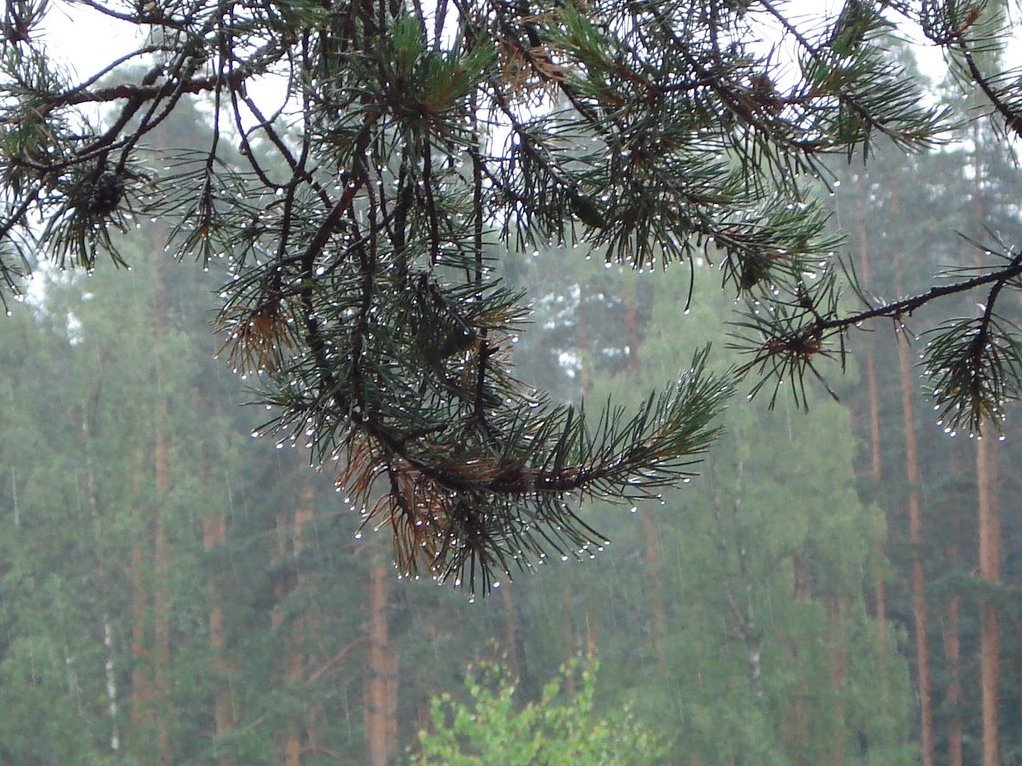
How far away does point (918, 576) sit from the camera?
40.9ft

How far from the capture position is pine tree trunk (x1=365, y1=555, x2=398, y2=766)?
11461 millimetres

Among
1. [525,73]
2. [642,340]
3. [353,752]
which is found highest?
[642,340]

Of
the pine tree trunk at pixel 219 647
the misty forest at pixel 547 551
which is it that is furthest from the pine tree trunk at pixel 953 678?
the pine tree trunk at pixel 219 647

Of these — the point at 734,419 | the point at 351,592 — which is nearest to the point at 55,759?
the point at 351,592

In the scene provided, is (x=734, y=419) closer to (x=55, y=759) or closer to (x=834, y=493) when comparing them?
(x=834, y=493)

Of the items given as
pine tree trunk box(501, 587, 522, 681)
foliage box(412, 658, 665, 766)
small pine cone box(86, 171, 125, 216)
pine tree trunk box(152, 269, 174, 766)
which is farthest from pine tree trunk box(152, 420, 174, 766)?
small pine cone box(86, 171, 125, 216)

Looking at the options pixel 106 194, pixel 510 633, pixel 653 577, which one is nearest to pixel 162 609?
pixel 510 633

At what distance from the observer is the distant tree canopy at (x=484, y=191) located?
44.6 inches

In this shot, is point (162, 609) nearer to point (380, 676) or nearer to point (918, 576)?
point (380, 676)

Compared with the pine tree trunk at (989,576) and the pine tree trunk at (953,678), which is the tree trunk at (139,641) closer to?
the pine tree trunk at (989,576)

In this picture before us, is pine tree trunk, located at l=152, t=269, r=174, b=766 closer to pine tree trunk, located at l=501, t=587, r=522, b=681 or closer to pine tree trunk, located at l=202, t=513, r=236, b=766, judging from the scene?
pine tree trunk, located at l=202, t=513, r=236, b=766

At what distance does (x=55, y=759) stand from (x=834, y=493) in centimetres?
728

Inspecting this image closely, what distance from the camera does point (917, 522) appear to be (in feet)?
41.4

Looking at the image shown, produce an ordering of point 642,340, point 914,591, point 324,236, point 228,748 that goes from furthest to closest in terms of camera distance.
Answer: point 642,340 < point 914,591 < point 228,748 < point 324,236
